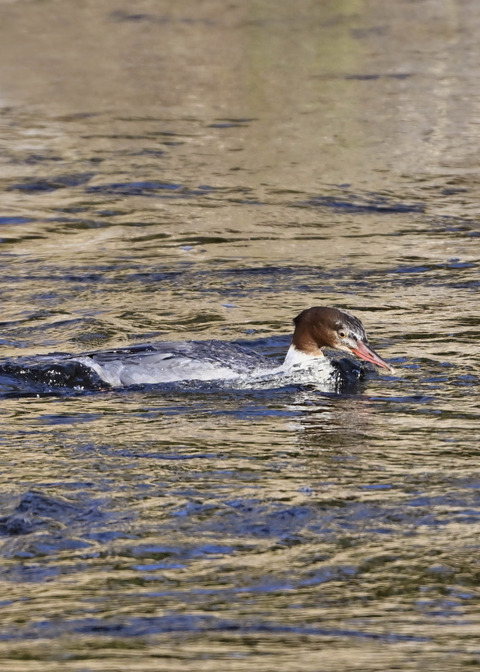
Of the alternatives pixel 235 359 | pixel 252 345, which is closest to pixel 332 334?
pixel 235 359

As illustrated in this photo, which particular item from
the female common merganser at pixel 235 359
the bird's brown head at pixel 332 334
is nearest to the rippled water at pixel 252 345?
the female common merganser at pixel 235 359

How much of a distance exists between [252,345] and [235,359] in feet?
3.81

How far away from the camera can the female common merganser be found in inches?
365

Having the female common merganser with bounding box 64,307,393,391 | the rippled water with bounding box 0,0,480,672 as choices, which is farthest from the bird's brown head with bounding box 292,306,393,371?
the rippled water with bounding box 0,0,480,672

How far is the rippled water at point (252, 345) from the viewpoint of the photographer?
5.38m

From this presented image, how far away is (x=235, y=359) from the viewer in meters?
9.34

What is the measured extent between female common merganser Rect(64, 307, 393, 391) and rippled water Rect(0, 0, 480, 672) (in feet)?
0.58

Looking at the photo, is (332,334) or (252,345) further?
(252,345)

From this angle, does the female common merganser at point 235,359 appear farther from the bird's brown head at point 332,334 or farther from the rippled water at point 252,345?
the rippled water at point 252,345

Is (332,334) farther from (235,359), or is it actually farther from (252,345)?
(252,345)

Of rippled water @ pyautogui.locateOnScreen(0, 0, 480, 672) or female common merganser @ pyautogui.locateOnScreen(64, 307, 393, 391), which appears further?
female common merganser @ pyautogui.locateOnScreen(64, 307, 393, 391)

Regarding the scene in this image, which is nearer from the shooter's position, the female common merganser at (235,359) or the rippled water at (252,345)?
the rippled water at (252,345)

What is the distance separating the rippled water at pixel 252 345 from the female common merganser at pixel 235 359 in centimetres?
18

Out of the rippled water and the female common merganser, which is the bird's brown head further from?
the rippled water
